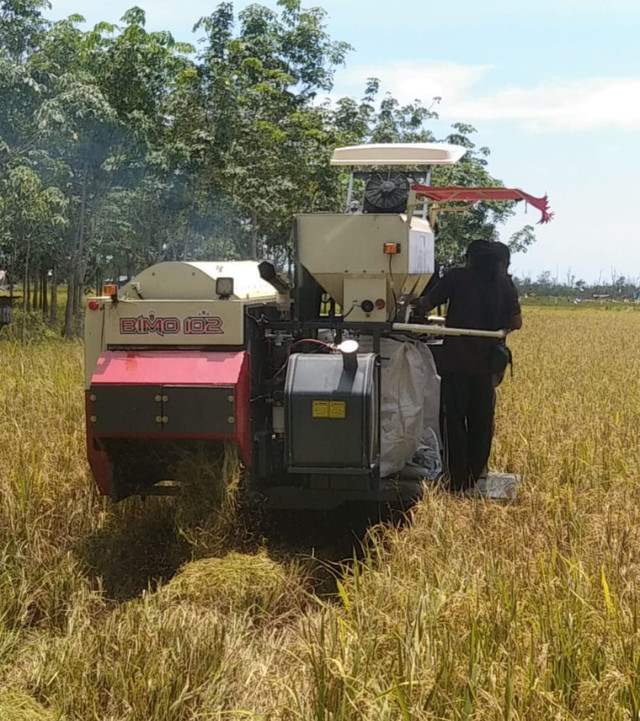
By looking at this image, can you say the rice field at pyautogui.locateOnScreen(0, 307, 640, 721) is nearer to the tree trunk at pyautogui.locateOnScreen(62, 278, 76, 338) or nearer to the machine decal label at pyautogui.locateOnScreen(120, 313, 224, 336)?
the machine decal label at pyautogui.locateOnScreen(120, 313, 224, 336)

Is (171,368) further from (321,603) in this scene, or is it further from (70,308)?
(70,308)

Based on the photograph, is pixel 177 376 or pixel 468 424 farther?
pixel 468 424

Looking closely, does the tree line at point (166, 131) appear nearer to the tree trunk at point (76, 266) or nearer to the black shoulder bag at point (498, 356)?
the tree trunk at point (76, 266)

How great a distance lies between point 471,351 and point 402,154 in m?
1.41

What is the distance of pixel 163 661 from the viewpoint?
3391 millimetres

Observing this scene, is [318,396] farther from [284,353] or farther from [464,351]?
[464,351]

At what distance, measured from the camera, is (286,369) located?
5.19 metres

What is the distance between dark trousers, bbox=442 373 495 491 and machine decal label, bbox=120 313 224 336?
1706 millimetres

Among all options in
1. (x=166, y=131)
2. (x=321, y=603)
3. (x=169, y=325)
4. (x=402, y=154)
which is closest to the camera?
(x=321, y=603)

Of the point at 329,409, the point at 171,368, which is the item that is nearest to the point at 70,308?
the point at 171,368

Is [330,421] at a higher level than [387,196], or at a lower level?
lower

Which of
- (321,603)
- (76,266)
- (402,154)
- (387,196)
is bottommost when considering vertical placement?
(321,603)

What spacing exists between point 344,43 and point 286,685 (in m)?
17.8

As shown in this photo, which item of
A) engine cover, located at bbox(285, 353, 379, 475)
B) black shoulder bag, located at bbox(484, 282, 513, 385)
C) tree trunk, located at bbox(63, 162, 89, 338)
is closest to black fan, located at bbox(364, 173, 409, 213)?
black shoulder bag, located at bbox(484, 282, 513, 385)
